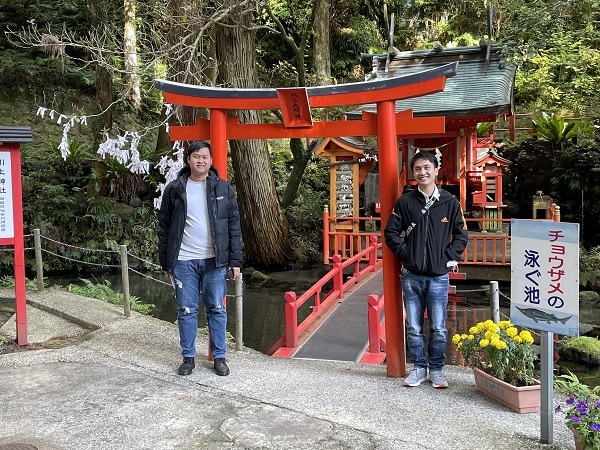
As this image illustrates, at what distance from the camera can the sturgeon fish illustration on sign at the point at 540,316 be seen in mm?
3042

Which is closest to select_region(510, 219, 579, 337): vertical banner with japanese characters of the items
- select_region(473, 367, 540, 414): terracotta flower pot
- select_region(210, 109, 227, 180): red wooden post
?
select_region(473, 367, 540, 414): terracotta flower pot

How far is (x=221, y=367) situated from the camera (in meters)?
4.46

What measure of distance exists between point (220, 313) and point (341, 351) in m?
2.30

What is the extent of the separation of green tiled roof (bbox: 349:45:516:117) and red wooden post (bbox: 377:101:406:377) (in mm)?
6284

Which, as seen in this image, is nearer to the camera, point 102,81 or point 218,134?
point 218,134

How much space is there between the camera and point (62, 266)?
13.7 metres

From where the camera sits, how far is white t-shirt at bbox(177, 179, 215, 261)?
14.2 ft

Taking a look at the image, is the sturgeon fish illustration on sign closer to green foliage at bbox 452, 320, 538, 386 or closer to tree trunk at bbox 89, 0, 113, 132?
green foliage at bbox 452, 320, 538, 386

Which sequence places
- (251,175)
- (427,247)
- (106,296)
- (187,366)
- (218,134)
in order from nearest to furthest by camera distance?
(427,247) → (187,366) → (218,134) → (106,296) → (251,175)

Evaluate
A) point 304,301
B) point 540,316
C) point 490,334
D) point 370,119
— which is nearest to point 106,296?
point 304,301

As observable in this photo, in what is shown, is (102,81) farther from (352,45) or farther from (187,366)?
(187,366)

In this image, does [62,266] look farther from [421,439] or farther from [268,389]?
[421,439]

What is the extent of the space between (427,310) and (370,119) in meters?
1.61

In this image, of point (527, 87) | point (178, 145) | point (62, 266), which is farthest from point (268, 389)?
point (527, 87)
